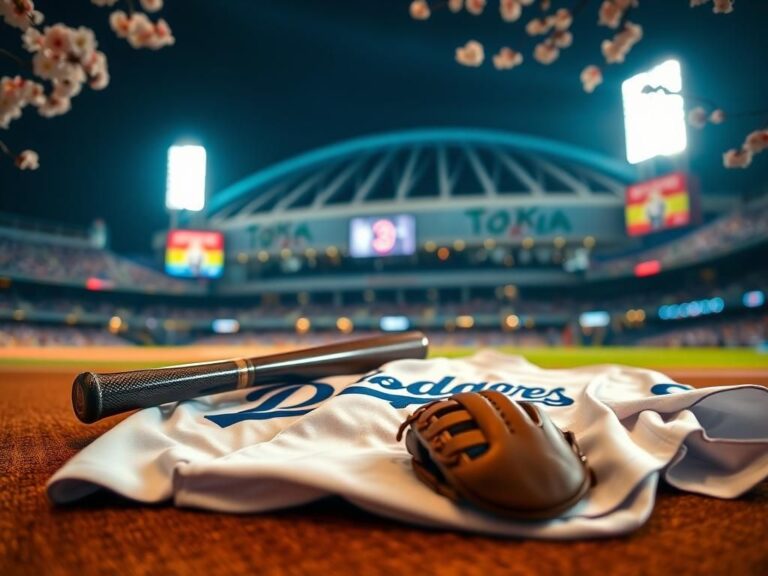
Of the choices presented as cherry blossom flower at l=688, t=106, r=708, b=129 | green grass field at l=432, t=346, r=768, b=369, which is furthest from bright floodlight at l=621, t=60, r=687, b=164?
cherry blossom flower at l=688, t=106, r=708, b=129

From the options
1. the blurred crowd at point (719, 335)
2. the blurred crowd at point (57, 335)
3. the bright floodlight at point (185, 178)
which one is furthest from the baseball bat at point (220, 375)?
the bright floodlight at point (185, 178)

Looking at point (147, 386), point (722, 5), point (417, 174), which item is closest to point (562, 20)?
point (722, 5)

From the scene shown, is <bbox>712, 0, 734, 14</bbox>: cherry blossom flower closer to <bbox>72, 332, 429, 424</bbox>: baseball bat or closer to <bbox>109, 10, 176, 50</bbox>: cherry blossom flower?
<bbox>72, 332, 429, 424</bbox>: baseball bat

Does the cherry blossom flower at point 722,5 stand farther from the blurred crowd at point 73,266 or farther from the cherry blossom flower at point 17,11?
the blurred crowd at point 73,266

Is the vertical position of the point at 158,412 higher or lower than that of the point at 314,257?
lower

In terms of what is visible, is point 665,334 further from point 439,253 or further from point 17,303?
point 17,303

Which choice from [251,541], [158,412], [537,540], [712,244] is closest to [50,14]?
[158,412]

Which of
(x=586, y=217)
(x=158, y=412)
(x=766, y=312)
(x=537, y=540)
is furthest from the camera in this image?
(x=586, y=217)
